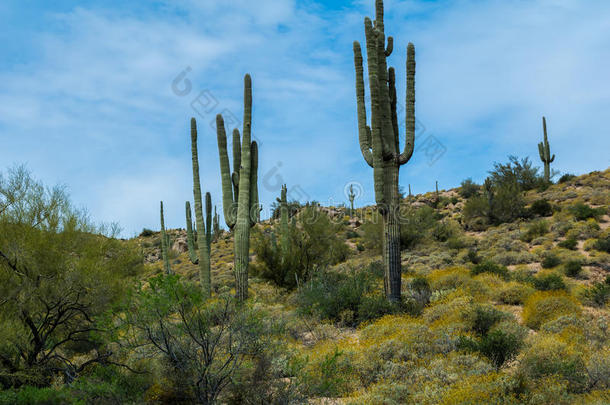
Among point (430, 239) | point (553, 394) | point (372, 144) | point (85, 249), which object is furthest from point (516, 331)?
point (430, 239)

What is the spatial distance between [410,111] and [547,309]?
6074mm

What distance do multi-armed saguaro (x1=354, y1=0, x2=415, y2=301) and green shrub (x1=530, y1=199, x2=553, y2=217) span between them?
58.8 ft

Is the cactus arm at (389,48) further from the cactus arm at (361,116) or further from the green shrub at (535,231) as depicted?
the green shrub at (535,231)

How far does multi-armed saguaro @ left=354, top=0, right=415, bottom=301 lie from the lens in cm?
1188

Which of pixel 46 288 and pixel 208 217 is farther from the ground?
pixel 208 217

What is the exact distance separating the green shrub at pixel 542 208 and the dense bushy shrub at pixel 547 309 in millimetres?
18154

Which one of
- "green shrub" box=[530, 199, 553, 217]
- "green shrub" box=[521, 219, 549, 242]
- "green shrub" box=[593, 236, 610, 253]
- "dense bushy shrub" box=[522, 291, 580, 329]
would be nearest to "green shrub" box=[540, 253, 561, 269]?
"green shrub" box=[593, 236, 610, 253]

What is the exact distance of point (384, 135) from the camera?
12570 millimetres

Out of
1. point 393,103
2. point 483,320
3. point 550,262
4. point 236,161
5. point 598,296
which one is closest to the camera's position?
point 483,320

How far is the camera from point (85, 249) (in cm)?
1035

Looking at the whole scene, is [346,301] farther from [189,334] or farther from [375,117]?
[189,334]

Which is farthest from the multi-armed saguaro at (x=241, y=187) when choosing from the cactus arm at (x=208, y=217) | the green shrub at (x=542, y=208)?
the green shrub at (x=542, y=208)

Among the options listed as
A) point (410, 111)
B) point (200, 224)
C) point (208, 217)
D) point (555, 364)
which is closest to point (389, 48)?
point (410, 111)

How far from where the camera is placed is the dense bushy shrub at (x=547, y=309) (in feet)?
32.4
